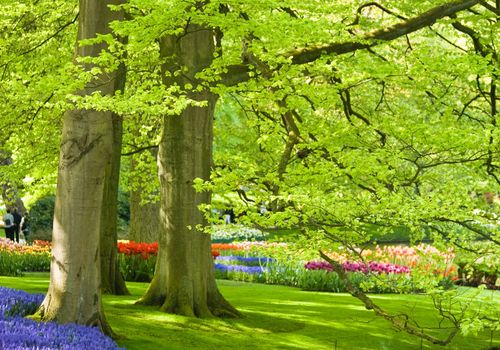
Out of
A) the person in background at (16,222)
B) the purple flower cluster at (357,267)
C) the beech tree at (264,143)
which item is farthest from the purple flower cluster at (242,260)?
the person in background at (16,222)

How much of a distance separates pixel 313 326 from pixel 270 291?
4754mm

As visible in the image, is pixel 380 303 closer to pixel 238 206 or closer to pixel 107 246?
pixel 107 246

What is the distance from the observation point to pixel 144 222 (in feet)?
70.1

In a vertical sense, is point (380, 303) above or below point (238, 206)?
below

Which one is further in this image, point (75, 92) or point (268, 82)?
point (268, 82)

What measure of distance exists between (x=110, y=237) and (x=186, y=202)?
2.78 metres

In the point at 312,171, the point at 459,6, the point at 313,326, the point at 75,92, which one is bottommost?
the point at 313,326

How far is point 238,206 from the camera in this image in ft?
27.1

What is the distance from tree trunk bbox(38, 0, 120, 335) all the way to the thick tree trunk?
4.47 m

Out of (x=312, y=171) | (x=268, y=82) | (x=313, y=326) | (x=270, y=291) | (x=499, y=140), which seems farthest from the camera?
(x=270, y=291)

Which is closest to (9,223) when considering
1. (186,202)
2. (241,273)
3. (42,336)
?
(241,273)

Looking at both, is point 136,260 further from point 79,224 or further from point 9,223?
point 9,223

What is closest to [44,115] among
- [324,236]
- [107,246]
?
[107,246]

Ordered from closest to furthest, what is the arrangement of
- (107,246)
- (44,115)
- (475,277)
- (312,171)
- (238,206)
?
(238,206)
(312,171)
(107,246)
(44,115)
(475,277)
